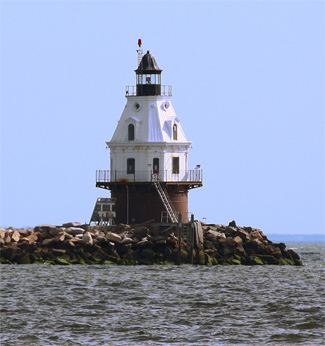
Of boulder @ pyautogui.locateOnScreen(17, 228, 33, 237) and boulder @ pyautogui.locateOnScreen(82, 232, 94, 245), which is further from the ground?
boulder @ pyautogui.locateOnScreen(17, 228, 33, 237)

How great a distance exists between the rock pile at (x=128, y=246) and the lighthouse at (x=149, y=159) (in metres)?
2.49

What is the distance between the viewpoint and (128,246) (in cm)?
6066

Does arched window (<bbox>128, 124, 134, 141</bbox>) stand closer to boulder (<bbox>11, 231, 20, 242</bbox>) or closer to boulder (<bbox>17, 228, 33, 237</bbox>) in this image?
boulder (<bbox>17, 228, 33, 237</bbox>)

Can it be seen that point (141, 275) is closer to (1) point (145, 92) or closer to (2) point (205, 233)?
(2) point (205, 233)

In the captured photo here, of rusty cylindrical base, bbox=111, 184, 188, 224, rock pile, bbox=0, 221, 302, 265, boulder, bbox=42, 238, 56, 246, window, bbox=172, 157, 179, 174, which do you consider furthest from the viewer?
window, bbox=172, 157, 179, 174

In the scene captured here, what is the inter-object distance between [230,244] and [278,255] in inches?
115

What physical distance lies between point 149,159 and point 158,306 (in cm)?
2449

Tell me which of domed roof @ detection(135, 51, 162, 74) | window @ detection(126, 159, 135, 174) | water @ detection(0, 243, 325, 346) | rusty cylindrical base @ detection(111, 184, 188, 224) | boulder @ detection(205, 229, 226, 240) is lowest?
water @ detection(0, 243, 325, 346)

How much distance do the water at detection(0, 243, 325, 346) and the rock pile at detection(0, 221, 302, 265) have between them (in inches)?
63.4

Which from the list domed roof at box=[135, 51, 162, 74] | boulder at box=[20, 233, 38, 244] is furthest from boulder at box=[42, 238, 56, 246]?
domed roof at box=[135, 51, 162, 74]

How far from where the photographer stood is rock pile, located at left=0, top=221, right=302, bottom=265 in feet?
198

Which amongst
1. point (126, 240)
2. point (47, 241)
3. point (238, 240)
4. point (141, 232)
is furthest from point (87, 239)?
point (238, 240)

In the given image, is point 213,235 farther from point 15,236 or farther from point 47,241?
point 15,236

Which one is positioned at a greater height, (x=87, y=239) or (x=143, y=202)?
(x=143, y=202)
